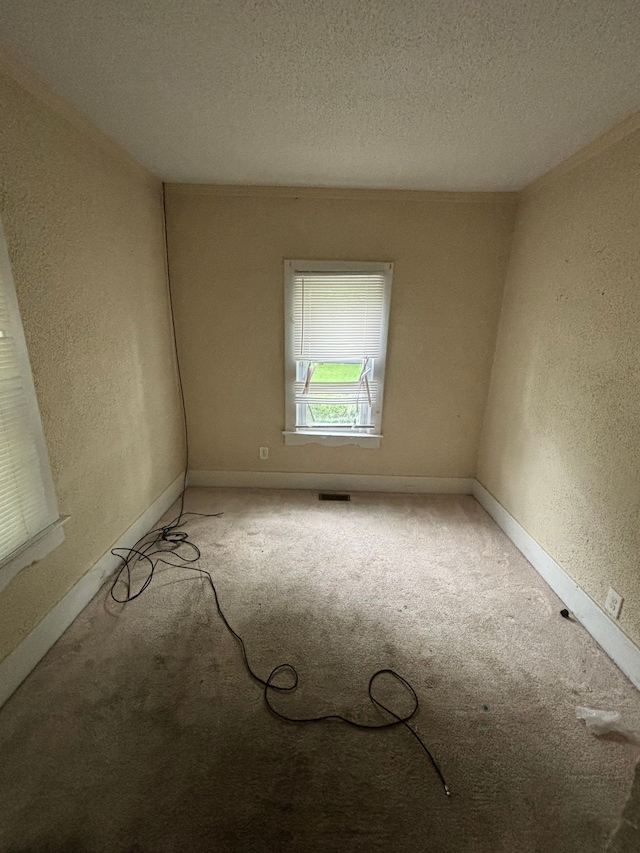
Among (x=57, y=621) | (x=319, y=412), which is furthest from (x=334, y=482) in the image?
(x=57, y=621)

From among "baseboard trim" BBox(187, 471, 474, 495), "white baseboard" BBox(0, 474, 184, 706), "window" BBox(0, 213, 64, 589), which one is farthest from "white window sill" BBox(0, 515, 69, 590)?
"baseboard trim" BBox(187, 471, 474, 495)

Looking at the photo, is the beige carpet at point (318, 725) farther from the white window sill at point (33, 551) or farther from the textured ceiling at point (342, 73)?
the textured ceiling at point (342, 73)

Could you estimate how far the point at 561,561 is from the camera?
2.01m

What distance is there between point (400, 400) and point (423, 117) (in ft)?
5.92

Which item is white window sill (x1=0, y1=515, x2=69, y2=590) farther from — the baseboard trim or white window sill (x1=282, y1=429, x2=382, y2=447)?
white window sill (x1=282, y1=429, x2=382, y2=447)

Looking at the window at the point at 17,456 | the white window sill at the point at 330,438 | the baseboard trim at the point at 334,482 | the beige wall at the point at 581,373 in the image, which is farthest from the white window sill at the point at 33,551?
the beige wall at the point at 581,373

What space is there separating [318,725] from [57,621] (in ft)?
4.11

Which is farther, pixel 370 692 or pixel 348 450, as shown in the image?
pixel 348 450

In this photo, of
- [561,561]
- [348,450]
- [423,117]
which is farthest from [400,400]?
[423,117]

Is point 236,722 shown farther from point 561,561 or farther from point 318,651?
point 561,561

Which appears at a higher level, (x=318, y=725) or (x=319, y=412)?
(x=319, y=412)

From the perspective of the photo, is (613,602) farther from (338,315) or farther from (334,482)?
(338,315)

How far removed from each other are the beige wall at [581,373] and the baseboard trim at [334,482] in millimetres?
574

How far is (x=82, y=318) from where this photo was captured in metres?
1.78
